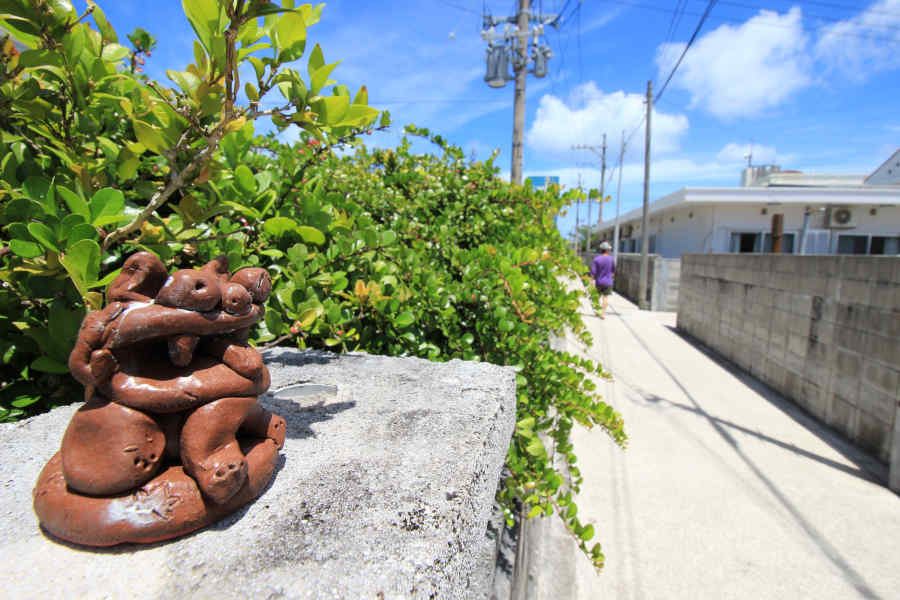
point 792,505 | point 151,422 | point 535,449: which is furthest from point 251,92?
point 792,505

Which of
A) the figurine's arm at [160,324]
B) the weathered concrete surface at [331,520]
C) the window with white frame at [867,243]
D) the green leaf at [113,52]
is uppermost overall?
the window with white frame at [867,243]

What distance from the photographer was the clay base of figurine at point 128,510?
0.84 metres

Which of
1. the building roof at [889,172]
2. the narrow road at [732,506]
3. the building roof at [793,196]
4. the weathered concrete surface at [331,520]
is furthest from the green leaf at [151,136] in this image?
the building roof at [793,196]

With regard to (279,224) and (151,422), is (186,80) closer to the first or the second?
(279,224)

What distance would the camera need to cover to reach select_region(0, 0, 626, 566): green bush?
1.03 meters

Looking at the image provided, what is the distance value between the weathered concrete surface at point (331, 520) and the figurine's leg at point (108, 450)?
128 mm

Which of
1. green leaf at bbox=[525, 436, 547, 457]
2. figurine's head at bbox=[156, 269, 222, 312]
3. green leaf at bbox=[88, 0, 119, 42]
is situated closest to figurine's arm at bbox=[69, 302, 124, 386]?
figurine's head at bbox=[156, 269, 222, 312]

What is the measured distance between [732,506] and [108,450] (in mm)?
3882

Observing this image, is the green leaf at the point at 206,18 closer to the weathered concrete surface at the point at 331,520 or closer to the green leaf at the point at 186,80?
the green leaf at the point at 186,80

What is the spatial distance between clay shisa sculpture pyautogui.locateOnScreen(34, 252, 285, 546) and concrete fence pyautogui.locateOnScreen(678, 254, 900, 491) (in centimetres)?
484

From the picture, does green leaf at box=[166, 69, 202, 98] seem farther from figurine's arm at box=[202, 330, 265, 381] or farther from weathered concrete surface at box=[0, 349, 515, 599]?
weathered concrete surface at box=[0, 349, 515, 599]

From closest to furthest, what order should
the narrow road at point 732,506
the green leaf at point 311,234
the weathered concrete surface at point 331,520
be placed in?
the weathered concrete surface at point 331,520
the green leaf at point 311,234
the narrow road at point 732,506

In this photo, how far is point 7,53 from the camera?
48.9 inches

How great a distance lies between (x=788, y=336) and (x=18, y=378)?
6.98 meters
